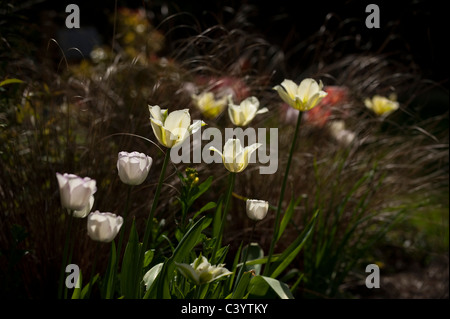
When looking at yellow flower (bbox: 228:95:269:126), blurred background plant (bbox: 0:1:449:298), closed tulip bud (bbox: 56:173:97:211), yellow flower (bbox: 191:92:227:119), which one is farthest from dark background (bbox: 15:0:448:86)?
closed tulip bud (bbox: 56:173:97:211)

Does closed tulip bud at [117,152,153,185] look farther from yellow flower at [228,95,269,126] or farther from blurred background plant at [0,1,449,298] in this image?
yellow flower at [228,95,269,126]

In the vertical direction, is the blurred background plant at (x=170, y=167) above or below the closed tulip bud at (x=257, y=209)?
above

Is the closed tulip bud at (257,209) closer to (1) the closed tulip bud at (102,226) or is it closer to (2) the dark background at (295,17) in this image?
(1) the closed tulip bud at (102,226)

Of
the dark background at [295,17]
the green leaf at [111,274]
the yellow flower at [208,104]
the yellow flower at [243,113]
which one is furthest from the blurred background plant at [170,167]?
the dark background at [295,17]

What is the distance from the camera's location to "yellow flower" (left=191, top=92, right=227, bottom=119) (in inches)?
78.4

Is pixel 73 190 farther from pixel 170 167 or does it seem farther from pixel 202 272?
pixel 170 167

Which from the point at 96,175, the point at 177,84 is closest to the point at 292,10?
the point at 177,84

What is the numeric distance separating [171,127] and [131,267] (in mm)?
366

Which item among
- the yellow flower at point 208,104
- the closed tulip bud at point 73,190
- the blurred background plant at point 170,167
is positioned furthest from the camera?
the yellow flower at point 208,104

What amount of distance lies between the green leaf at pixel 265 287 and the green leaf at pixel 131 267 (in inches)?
12.8

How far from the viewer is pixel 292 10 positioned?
21.5 feet

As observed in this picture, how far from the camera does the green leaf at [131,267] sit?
1246 millimetres

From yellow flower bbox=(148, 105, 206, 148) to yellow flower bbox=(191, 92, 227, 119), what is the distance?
2.48ft

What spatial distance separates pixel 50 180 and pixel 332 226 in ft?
3.68
